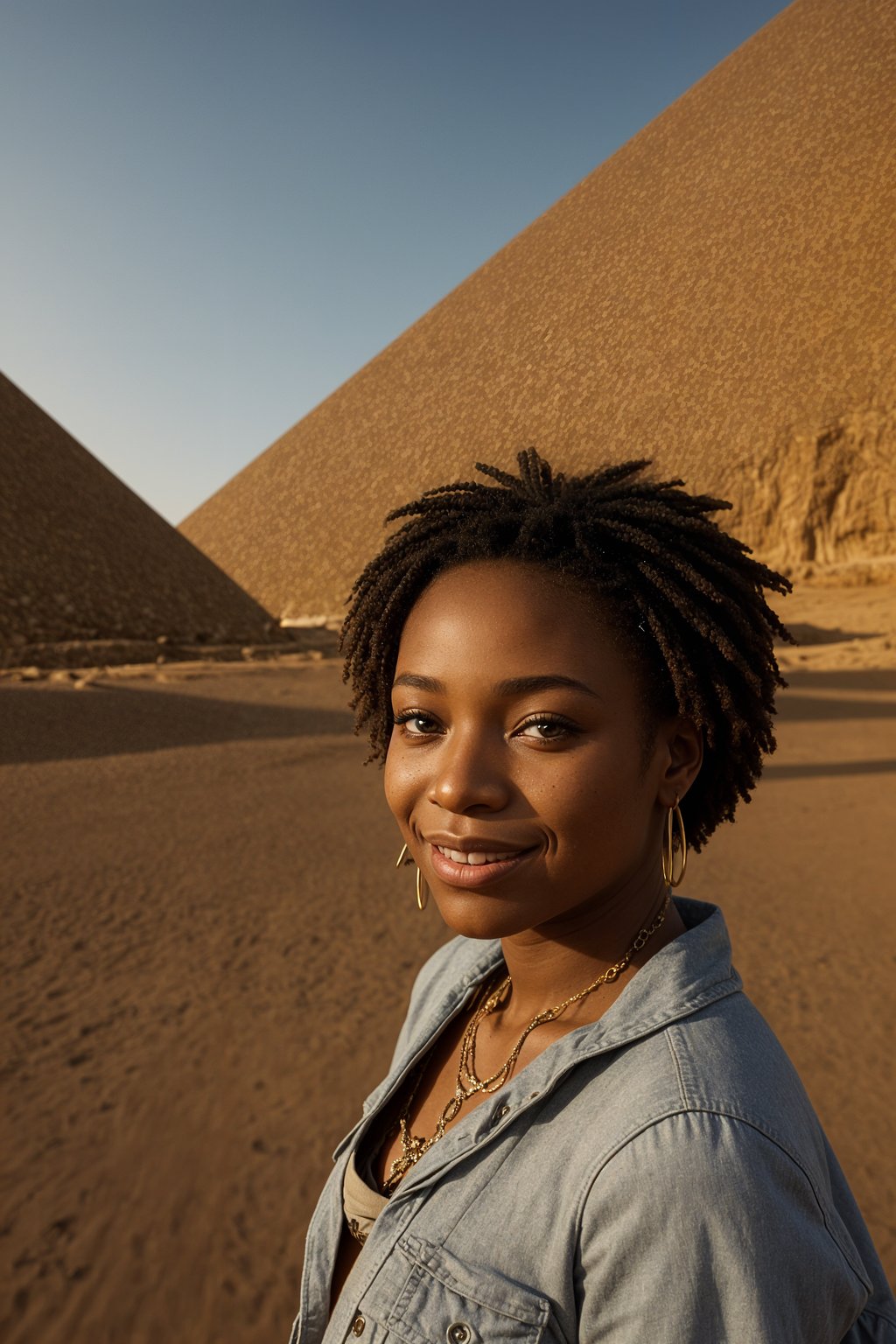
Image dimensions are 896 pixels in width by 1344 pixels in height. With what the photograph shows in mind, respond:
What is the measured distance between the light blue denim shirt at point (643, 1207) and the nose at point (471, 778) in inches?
11.1

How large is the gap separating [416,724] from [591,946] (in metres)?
0.39

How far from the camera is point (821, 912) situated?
5.34 metres

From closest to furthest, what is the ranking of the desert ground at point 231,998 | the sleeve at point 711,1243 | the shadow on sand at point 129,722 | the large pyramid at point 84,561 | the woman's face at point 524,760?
the sleeve at point 711,1243
the woman's face at point 524,760
the desert ground at point 231,998
the shadow on sand at point 129,722
the large pyramid at point 84,561

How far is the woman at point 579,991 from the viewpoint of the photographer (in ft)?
2.96

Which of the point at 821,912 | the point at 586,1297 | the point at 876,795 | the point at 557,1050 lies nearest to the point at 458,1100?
the point at 557,1050

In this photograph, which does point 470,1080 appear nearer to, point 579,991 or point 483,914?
point 579,991

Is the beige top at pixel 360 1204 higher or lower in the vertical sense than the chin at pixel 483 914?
lower

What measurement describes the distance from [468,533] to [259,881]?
4.90 metres

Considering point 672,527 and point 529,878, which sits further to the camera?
point 672,527

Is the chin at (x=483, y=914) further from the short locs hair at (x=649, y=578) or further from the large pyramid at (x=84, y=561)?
the large pyramid at (x=84, y=561)

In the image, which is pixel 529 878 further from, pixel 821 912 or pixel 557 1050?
pixel 821 912

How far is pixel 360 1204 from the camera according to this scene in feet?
4.32

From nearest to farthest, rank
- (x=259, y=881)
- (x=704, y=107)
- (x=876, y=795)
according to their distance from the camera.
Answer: (x=259, y=881) → (x=876, y=795) → (x=704, y=107)

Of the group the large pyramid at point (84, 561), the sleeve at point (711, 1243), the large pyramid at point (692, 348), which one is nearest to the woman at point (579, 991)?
the sleeve at point (711, 1243)
